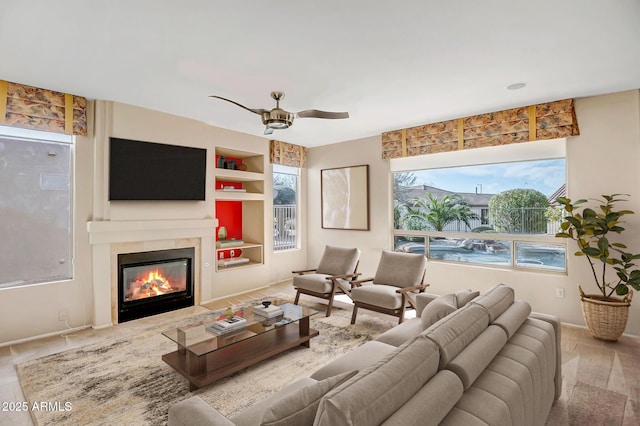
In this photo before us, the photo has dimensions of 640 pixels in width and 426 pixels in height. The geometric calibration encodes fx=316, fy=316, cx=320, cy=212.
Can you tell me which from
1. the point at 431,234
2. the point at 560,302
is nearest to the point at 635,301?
the point at 560,302

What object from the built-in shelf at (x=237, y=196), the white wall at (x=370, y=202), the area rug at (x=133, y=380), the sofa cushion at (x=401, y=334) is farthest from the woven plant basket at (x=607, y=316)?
the built-in shelf at (x=237, y=196)

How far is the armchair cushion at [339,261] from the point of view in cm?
484

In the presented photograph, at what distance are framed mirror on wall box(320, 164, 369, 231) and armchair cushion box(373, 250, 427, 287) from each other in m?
1.54

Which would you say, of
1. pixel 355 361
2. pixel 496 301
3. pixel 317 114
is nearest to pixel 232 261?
pixel 317 114

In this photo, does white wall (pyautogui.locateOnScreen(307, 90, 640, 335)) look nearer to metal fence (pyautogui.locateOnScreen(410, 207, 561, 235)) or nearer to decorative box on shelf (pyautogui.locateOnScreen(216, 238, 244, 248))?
metal fence (pyautogui.locateOnScreen(410, 207, 561, 235))

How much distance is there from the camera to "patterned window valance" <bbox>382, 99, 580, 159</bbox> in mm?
3943

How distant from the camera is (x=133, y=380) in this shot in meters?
2.69

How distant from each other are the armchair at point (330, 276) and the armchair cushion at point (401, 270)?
1.40ft

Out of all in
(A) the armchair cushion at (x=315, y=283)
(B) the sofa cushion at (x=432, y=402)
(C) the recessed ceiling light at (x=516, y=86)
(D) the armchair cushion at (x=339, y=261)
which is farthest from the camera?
(D) the armchair cushion at (x=339, y=261)

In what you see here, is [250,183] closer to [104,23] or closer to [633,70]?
[104,23]

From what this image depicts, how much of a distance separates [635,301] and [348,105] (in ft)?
13.3

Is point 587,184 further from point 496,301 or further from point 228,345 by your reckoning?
point 228,345

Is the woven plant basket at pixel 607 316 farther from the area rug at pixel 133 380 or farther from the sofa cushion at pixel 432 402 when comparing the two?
the sofa cushion at pixel 432 402

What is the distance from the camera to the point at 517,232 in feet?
14.7
